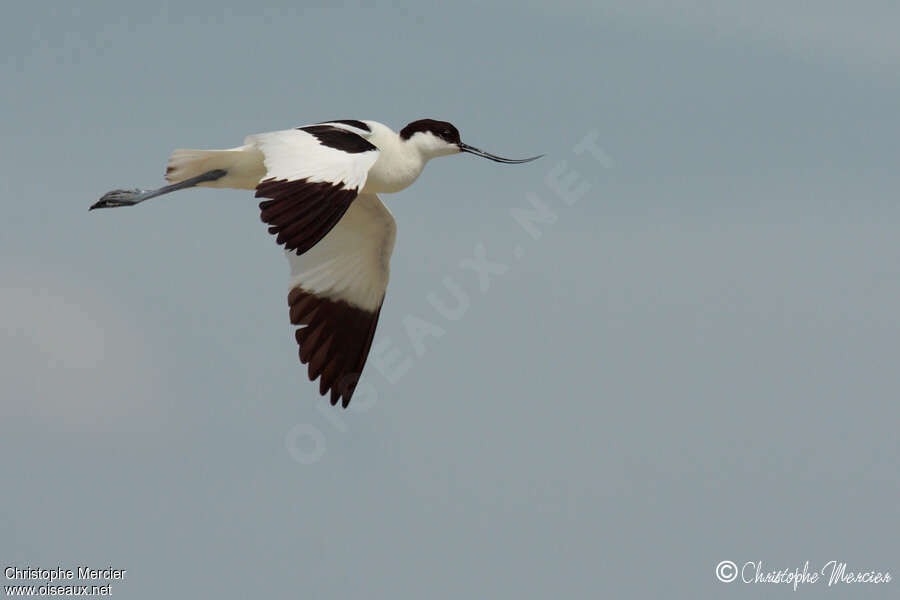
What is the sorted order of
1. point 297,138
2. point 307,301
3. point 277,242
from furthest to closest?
point 307,301 < point 297,138 < point 277,242

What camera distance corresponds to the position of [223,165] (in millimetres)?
13609

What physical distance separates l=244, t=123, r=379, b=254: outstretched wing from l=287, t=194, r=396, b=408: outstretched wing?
5.77ft

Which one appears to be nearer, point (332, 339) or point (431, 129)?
point (431, 129)

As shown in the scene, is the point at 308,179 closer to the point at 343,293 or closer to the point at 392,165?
the point at 392,165

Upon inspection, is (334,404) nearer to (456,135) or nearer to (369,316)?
(369,316)

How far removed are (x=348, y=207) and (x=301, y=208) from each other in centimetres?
148

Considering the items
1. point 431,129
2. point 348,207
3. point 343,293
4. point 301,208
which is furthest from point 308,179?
point 343,293

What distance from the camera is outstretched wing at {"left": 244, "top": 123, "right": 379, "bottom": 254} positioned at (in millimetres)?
10961

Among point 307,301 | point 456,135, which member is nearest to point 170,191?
point 307,301

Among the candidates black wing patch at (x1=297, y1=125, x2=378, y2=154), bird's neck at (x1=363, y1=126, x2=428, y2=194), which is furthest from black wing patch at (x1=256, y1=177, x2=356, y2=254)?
bird's neck at (x1=363, y1=126, x2=428, y2=194)

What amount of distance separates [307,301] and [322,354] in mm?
546

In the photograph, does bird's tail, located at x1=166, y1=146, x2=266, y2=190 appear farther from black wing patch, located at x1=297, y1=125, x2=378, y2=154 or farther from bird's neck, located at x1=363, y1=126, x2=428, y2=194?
bird's neck, located at x1=363, y1=126, x2=428, y2=194

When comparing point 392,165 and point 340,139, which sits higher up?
point 392,165

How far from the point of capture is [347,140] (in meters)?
12.6
